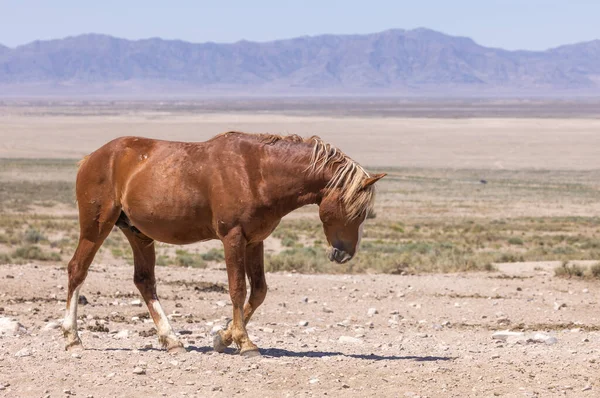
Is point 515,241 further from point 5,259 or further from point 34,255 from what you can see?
point 5,259

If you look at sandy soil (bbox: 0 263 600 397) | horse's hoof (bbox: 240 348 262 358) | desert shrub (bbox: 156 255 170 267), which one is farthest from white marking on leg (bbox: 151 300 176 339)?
desert shrub (bbox: 156 255 170 267)

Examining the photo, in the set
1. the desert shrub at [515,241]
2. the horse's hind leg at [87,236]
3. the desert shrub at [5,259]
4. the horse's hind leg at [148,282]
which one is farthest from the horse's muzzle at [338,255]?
the desert shrub at [515,241]

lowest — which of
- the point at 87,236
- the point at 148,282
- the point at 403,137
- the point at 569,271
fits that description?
the point at 403,137

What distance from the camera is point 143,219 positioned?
888 cm

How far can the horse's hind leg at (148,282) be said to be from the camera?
9023 mm

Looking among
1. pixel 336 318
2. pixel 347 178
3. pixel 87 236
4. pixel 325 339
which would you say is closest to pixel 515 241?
pixel 336 318

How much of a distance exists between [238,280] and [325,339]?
2266mm

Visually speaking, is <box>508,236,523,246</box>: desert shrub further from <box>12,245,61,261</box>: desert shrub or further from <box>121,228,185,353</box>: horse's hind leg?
<box>121,228,185,353</box>: horse's hind leg

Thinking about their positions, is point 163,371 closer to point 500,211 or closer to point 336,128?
point 500,211

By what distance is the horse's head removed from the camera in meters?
8.29

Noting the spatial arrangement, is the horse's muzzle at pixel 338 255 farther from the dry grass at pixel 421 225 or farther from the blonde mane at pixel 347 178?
the dry grass at pixel 421 225

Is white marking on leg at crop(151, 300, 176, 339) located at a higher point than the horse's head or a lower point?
lower

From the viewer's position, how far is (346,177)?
27.5ft

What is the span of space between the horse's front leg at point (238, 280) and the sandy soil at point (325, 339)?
216mm
